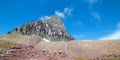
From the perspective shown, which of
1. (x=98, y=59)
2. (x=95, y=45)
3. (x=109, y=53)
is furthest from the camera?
(x=95, y=45)

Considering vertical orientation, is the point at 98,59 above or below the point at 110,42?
below

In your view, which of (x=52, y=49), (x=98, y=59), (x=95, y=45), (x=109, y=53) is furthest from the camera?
(x=95, y=45)

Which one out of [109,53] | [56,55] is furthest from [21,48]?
[109,53]

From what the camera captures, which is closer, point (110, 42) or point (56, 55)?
point (56, 55)

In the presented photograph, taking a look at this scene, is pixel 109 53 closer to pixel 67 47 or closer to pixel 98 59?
pixel 98 59

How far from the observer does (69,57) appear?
154 m

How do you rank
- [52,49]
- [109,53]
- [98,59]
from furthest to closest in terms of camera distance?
1. [52,49]
2. [109,53]
3. [98,59]

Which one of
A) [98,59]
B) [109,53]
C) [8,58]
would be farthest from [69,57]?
[8,58]

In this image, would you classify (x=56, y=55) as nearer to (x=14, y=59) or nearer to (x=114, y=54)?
(x=14, y=59)

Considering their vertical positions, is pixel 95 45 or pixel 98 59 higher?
pixel 95 45

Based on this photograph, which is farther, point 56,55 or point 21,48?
point 21,48

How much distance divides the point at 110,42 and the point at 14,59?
87064mm

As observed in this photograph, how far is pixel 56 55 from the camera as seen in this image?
155 meters

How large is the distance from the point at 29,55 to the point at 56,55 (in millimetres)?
19640
